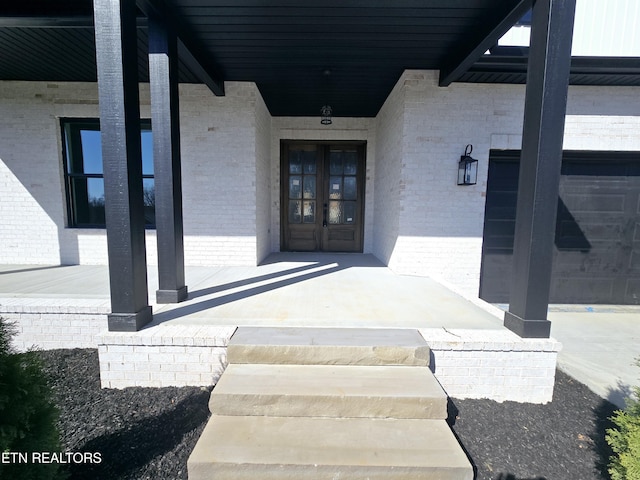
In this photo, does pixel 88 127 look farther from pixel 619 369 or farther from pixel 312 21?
pixel 619 369

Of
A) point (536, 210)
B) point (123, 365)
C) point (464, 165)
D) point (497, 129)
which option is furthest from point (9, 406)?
point (497, 129)

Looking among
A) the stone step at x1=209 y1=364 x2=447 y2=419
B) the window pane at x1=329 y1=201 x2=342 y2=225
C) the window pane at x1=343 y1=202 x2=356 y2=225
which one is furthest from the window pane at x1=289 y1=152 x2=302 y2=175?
the stone step at x1=209 y1=364 x2=447 y2=419

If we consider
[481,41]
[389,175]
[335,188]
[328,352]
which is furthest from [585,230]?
[328,352]

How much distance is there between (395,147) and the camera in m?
4.52

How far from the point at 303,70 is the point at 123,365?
3996 millimetres

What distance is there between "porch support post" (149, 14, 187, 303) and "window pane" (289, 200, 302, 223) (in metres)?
3.31

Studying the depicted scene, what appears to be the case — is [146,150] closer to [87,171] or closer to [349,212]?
[87,171]

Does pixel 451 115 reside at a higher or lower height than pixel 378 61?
lower

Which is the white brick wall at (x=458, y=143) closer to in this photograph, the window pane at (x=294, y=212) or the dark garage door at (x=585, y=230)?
the dark garage door at (x=585, y=230)

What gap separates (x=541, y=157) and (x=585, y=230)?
3.72 meters

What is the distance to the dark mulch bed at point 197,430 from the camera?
1637 mm

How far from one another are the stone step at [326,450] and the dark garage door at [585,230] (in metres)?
3.75

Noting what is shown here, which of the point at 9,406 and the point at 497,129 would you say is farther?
the point at 497,129

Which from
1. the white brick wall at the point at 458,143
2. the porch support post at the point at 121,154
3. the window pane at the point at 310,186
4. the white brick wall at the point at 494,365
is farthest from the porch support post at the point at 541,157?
the window pane at the point at 310,186
